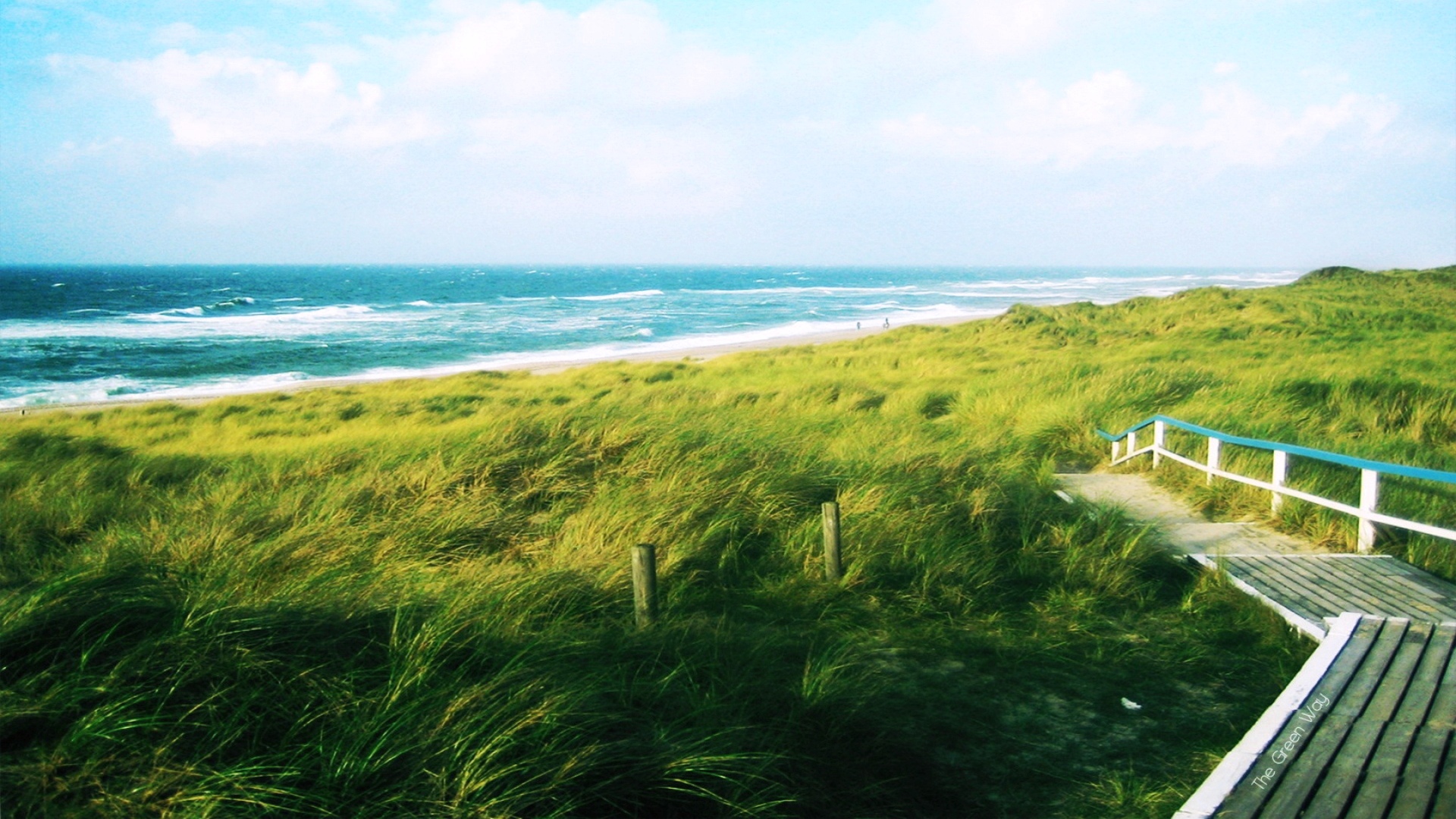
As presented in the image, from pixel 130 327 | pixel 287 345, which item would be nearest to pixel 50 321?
pixel 130 327

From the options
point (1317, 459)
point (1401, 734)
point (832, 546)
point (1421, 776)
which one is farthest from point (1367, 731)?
point (1317, 459)

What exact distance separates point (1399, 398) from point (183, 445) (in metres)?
18.6

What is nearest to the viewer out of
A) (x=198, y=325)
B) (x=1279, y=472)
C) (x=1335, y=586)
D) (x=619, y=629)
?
(x=619, y=629)

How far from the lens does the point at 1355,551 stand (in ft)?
22.1

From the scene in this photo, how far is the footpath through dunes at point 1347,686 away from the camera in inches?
120

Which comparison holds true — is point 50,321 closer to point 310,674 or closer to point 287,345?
point 287,345

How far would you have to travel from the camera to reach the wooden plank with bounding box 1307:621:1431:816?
303 centimetres

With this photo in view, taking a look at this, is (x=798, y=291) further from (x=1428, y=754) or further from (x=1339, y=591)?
(x=1428, y=754)

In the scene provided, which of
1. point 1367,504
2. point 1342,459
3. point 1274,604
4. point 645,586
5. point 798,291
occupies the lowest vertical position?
point 1274,604

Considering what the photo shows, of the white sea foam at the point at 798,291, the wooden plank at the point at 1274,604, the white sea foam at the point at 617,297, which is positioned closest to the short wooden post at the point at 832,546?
the wooden plank at the point at 1274,604

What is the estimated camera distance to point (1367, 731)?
3521 millimetres

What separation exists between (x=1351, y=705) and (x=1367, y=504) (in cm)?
339

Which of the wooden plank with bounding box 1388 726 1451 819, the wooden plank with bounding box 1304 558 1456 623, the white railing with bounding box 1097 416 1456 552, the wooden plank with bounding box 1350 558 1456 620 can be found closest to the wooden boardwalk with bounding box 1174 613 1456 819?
the wooden plank with bounding box 1388 726 1451 819

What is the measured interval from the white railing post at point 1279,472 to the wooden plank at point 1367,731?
9.92ft
